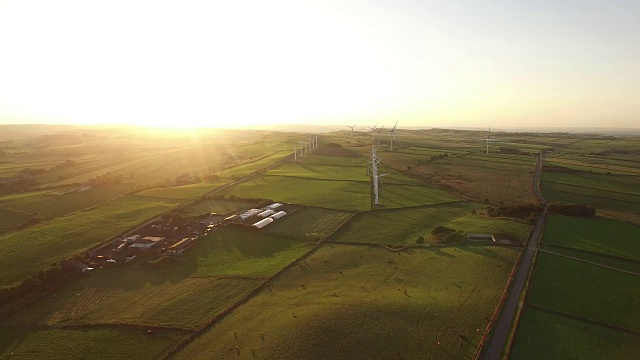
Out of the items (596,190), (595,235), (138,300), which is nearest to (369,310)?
(138,300)

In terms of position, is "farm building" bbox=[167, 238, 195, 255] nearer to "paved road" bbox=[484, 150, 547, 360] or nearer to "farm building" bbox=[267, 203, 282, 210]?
"farm building" bbox=[267, 203, 282, 210]

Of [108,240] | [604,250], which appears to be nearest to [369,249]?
[604,250]

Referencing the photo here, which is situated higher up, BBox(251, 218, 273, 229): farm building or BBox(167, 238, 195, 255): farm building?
BBox(251, 218, 273, 229): farm building

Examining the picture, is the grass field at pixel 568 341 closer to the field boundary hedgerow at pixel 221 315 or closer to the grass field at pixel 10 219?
the field boundary hedgerow at pixel 221 315

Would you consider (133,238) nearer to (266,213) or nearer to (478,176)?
(266,213)

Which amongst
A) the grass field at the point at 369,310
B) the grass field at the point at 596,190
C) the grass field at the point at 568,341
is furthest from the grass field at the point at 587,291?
the grass field at the point at 596,190

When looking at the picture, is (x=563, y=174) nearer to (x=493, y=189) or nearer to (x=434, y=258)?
(x=493, y=189)

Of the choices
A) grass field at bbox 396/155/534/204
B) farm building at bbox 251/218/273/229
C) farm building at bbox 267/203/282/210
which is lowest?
farm building at bbox 251/218/273/229

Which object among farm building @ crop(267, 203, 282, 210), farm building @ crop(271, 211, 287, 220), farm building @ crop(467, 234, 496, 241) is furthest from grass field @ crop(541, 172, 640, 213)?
farm building @ crop(267, 203, 282, 210)
